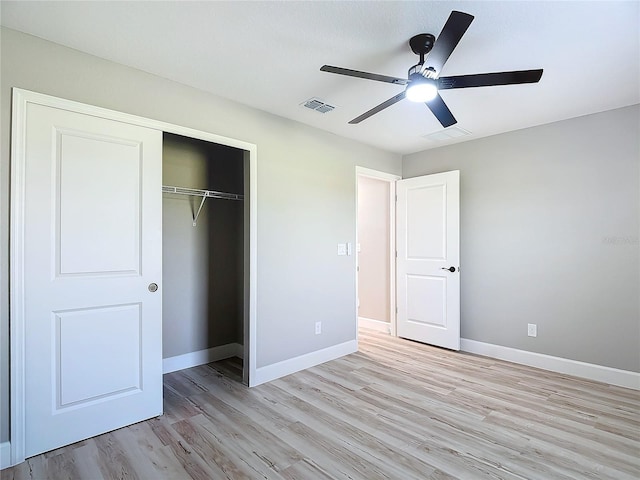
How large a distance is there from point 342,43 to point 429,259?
2.96m

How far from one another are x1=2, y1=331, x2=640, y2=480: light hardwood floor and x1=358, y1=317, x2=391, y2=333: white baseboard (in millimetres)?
1517

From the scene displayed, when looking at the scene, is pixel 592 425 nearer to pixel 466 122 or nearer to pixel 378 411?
pixel 378 411

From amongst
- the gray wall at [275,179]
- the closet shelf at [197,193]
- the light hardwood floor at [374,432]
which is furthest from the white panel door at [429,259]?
the closet shelf at [197,193]

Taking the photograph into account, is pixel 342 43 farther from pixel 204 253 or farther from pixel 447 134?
pixel 204 253

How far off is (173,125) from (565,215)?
150 inches

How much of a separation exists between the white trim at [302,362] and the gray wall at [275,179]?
6 centimetres

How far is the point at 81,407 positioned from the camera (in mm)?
2266

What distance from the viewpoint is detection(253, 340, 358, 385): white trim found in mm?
3240

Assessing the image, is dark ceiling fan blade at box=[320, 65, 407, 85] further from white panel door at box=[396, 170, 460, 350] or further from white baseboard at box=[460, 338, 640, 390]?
white baseboard at box=[460, 338, 640, 390]

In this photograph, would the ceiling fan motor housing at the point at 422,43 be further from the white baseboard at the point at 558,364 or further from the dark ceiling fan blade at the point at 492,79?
the white baseboard at the point at 558,364

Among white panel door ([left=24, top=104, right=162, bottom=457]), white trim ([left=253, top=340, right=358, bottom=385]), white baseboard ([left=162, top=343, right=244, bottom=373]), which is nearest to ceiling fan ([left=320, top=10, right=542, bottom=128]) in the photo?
white panel door ([left=24, top=104, right=162, bottom=457])

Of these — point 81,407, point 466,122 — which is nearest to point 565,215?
point 466,122

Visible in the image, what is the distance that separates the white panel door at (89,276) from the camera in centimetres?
211

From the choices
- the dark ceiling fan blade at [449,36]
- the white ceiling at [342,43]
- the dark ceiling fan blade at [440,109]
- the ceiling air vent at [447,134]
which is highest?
the white ceiling at [342,43]
